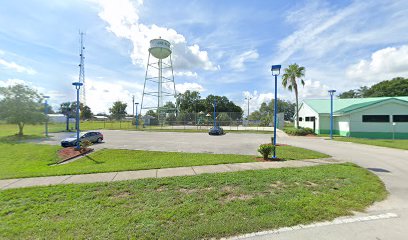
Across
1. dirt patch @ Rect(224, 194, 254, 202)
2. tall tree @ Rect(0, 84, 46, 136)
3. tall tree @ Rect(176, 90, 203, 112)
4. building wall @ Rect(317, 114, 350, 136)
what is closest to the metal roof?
building wall @ Rect(317, 114, 350, 136)

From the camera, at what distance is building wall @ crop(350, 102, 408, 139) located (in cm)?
2145

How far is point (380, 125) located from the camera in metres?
22.0

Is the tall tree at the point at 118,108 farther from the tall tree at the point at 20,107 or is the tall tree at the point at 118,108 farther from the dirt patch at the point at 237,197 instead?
the dirt patch at the point at 237,197

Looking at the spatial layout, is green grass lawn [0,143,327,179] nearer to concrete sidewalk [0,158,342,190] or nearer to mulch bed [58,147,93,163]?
mulch bed [58,147,93,163]

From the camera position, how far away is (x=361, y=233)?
3359 mm

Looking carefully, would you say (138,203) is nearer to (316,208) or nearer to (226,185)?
(226,185)

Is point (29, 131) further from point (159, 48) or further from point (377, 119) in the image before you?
point (377, 119)

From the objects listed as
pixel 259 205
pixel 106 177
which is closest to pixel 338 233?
pixel 259 205

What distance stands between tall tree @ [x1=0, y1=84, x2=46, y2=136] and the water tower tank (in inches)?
1042

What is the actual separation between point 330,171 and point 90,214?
27.2ft

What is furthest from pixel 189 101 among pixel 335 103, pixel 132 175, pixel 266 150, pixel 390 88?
pixel 132 175

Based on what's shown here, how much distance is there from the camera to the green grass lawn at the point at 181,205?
3414 millimetres

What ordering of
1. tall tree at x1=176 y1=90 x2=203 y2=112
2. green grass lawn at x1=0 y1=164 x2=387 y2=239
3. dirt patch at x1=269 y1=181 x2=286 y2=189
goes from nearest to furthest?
green grass lawn at x1=0 y1=164 x2=387 y2=239 → dirt patch at x1=269 y1=181 x2=286 y2=189 → tall tree at x1=176 y1=90 x2=203 y2=112

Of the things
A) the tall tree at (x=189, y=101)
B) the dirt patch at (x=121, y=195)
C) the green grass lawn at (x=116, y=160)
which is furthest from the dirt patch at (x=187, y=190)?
the tall tree at (x=189, y=101)
